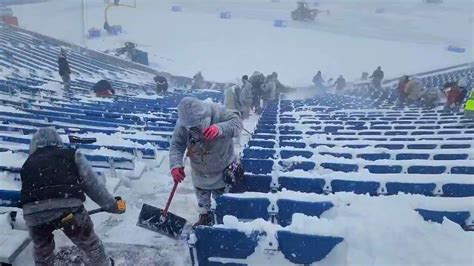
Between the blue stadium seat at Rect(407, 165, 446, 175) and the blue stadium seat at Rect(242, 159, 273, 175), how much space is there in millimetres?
1567

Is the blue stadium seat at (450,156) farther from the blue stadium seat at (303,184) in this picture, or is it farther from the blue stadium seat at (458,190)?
the blue stadium seat at (303,184)

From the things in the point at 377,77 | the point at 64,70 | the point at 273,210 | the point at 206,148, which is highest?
the point at 377,77

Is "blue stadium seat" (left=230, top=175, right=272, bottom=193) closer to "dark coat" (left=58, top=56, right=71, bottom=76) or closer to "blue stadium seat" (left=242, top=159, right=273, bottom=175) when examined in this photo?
"blue stadium seat" (left=242, top=159, right=273, bottom=175)

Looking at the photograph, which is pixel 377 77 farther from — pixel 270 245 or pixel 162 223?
pixel 270 245

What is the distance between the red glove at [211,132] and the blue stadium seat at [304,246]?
1312 millimetres

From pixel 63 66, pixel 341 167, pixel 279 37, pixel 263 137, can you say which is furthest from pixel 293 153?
pixel 279 37

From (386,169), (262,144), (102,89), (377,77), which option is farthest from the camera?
(377,77)

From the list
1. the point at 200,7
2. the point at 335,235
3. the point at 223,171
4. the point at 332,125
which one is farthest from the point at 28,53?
the point at 200,7

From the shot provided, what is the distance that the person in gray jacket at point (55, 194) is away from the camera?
3203 millimetres

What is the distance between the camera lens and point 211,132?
3.82m

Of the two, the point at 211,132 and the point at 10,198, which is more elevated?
the point at 211,132

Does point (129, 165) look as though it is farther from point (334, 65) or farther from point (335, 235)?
point (334, 65)

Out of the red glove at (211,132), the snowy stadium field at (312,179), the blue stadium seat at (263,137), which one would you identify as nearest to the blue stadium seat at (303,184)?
the snowy stadium field at (312,179)

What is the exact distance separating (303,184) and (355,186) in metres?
0.49
